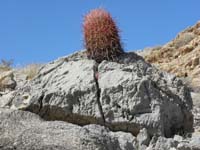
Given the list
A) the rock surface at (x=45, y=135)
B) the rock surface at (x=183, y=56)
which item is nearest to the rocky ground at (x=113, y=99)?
the rock surface at (x=45, y=135)

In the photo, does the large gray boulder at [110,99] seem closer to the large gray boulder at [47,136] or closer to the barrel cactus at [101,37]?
the barrel cactus at [101,37]

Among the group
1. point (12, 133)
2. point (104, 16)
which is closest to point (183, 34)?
point (104, 16)

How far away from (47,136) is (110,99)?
411 centimetres

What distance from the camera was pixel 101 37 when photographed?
29.2ft

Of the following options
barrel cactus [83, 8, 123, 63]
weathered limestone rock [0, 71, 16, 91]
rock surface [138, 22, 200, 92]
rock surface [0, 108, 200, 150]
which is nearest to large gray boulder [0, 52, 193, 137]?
barrel cactus [83, 8, 123, 63]

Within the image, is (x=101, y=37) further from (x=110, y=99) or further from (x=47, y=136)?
(x=47, y=136)

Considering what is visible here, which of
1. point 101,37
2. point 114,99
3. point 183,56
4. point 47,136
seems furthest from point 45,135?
point 183,56

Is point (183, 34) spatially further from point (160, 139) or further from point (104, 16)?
point (160, 139)

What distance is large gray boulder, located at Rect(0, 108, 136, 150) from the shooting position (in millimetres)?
3697

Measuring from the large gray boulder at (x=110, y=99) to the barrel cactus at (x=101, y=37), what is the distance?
1.09 ft

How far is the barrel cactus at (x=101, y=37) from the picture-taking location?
8875 millimetres

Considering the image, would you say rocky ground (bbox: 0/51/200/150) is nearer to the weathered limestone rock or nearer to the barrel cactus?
the barrel cactus

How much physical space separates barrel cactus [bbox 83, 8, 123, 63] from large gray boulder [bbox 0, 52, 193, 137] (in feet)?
1.09

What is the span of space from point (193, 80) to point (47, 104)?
1030cm
